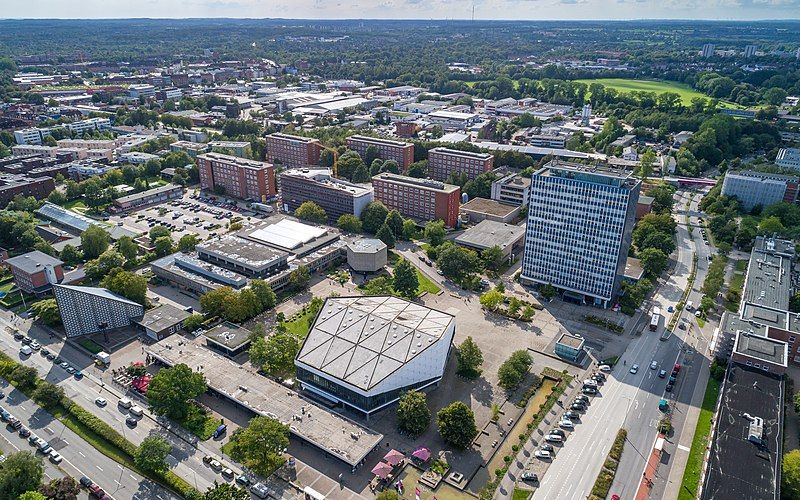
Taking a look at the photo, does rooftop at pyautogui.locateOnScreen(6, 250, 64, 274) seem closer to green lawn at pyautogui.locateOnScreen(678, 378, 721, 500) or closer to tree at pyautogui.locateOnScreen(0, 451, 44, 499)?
tree at pyautogui.locateOnScreen(0, 451, 44, 499)

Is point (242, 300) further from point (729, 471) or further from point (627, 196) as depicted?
point (729, 471)

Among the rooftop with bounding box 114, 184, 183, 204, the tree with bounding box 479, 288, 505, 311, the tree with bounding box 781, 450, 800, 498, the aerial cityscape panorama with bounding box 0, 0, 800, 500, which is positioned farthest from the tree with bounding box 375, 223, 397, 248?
the tree with bounding box 781, 450, 800, 498

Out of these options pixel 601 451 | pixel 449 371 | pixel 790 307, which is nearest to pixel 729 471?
pixel 601 451

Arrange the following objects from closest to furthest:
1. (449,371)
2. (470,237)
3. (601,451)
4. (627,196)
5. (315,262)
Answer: (601,451)
(449,371)
(627,196)
(315,262)
(470,237)

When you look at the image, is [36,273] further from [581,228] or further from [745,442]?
[745,442]

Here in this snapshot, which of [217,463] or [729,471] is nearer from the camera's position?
[729,471]

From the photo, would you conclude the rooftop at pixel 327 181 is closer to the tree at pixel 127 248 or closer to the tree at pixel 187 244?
the tree at pixel 187 244
